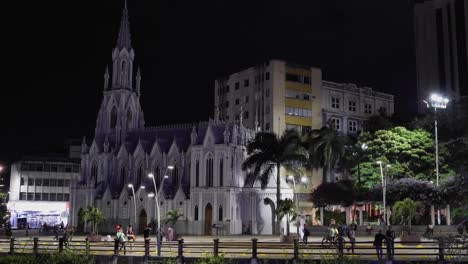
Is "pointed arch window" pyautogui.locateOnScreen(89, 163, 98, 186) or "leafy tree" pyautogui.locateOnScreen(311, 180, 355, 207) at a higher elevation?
"pointed arch window" pyautogui.locateOnScreen(89, 163, 98, 186)

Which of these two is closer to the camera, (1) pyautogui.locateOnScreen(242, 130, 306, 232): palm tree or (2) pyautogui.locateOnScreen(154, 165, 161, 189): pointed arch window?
(1) pyautogui.locateOnScreen(242, 130, 306, 232): palm tree

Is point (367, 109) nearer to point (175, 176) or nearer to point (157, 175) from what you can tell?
point (175, 176)

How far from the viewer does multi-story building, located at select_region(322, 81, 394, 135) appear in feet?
334

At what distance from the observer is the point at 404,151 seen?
68.9 m

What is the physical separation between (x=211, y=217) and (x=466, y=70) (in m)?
52.7

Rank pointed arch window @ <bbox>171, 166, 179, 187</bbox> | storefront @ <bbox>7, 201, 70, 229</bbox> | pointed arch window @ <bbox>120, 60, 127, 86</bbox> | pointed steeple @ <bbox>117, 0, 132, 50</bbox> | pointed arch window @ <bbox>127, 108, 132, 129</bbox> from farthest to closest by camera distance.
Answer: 1. storefront @ <bbox>7, 201, 70, 229</bbox>
2. pointed steeple @ <bbox>117, 0, 132, 50</bbox>
3. pointed arch window @ <bbox>127, 108, 132, 129</bbox>
4. pointed arch window @ <bbox>120, 60, 127, 86</bbox>
5. pointed arch window @ <bbox>171, 166, 179, 187</bbox>

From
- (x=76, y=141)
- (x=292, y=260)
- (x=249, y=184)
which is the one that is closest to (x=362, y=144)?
(x=249, y=184)

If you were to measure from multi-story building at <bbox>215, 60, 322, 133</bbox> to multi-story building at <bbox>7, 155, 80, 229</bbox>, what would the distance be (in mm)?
36607

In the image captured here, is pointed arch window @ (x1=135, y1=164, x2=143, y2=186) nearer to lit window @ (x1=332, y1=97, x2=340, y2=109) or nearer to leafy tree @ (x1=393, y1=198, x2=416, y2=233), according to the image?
lit window @ (x1=332, y1=97, x2=340, y2=109)

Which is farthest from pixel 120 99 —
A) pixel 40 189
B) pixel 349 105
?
pixel 349 105

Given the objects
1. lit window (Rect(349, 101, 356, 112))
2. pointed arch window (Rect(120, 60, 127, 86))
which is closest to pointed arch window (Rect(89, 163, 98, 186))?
pointed arch window (Rect(120, 60, 127, 86))

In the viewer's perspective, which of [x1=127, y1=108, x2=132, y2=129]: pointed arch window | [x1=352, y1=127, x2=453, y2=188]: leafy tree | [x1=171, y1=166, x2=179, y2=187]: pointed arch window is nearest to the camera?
[x1=352, y1=127, x2=453, y2=188]: leafy tree

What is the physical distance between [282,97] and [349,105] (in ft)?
47.8

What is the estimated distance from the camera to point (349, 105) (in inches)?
4107
